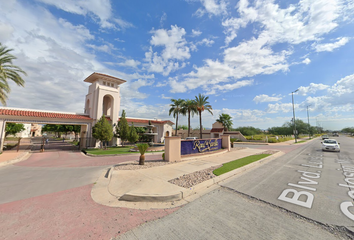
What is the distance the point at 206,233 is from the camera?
3.16m

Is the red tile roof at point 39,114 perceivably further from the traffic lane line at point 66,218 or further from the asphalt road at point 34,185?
→ the traffic lane line at point 66,218

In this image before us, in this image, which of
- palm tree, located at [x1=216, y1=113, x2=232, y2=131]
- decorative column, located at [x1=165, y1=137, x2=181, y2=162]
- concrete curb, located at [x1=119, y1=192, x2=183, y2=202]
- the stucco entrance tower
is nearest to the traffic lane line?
concrete curb, located at [x1=119, y1=192, x2=183, y2=202]

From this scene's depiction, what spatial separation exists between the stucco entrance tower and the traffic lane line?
20.5m

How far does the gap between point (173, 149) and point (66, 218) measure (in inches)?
298

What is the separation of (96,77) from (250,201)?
89.9 ft

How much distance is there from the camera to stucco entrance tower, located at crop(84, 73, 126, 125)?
23406mm

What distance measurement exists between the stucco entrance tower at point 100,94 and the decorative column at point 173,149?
17303mm

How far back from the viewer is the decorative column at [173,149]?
35.1 ft

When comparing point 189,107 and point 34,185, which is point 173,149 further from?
point 189,107

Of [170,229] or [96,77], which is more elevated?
[96,77]

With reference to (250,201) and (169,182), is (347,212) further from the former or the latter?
(169,182)

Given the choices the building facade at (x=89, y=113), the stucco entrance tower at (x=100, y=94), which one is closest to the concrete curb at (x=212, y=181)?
the building facade at (x=89, y=113)

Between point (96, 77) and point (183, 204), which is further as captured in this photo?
point (96, 77)

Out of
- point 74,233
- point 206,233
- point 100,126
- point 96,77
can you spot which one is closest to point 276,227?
point 206,233
